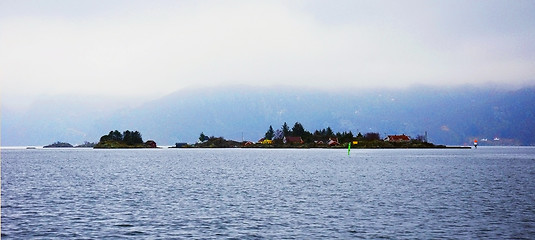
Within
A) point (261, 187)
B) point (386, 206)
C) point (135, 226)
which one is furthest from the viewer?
point (261, 187)

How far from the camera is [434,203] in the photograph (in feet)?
196

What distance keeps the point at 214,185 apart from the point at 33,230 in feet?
140

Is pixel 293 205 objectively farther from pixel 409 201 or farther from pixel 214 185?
pixel 214 185

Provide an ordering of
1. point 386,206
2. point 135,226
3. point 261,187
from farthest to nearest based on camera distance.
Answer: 1. point 261,187
2. point 386,206
3. point 135,226

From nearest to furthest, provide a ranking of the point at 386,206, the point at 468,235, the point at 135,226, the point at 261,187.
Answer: the point at 468,235, the point at 135,226, the point at 386,206, the point at 261,187

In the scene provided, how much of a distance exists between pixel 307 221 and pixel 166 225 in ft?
39.1

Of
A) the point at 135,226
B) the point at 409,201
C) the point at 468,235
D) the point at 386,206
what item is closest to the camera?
the point at 468,235

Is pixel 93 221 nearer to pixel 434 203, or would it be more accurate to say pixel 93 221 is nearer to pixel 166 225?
pixel 166 225

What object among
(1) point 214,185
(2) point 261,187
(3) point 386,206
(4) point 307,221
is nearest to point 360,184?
(2) point 261,187

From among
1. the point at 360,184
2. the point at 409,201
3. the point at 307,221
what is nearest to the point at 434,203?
the point at 409,201

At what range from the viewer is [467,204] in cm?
5891

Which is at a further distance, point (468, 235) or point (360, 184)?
point (360, 184)

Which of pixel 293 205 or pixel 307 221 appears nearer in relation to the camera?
pixel 307 221

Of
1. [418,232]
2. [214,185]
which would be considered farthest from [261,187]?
[418,232]
